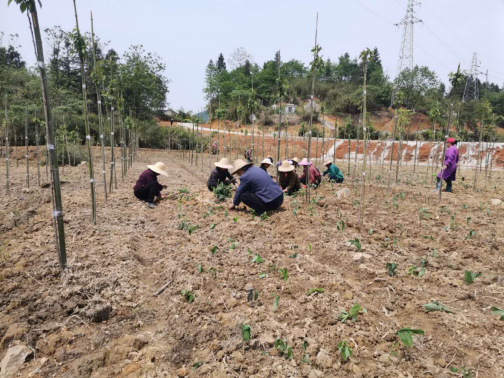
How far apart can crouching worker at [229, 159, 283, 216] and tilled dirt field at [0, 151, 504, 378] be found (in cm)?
30

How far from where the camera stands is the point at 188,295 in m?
3.12

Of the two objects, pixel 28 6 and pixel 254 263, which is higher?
pixel 28 6

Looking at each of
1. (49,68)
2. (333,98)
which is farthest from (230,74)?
(49,68)

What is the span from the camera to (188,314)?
2875mm

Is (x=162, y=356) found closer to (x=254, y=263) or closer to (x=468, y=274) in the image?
(x=254, y=263)

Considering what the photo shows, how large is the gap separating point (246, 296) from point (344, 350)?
1.16 m

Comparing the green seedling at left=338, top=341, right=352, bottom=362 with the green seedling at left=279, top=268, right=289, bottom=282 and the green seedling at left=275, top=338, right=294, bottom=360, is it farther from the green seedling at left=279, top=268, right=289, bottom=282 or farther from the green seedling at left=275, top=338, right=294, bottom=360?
the green seedling at left=279, top=268, right=289, bottom=282

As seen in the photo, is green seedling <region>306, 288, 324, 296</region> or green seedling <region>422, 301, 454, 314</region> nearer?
green seedling <region>422, 301, 454, 314</region>

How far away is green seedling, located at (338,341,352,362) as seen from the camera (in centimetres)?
219

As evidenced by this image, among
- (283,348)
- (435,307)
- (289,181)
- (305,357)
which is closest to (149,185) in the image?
(289,181)

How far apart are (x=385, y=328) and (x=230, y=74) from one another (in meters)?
55.2

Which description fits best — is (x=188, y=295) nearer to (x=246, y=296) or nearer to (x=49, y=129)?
(x=246, y=296)

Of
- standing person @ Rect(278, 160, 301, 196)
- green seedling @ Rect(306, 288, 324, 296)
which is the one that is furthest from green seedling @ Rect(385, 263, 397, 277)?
standing person @ Rect(278, 160, 301, 196)

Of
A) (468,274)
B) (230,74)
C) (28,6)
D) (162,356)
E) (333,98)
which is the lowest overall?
(162,356)
